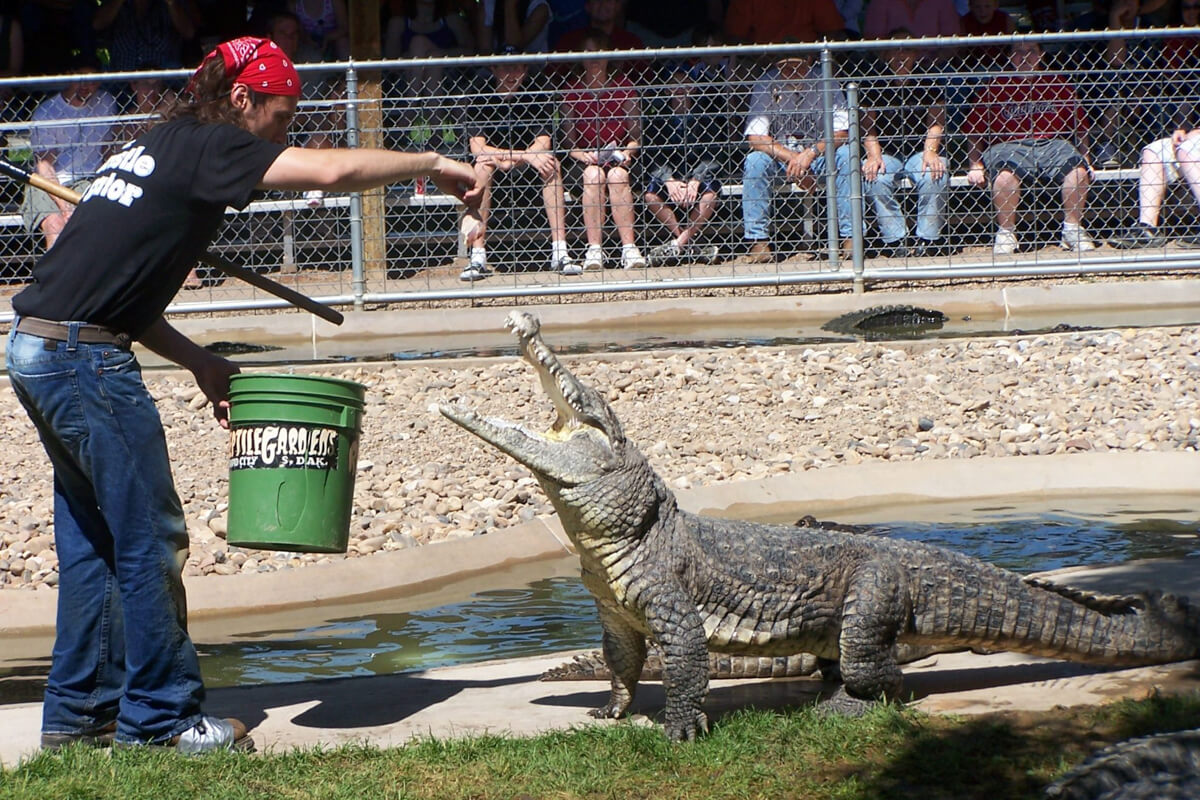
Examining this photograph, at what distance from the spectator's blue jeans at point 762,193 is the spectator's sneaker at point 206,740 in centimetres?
722

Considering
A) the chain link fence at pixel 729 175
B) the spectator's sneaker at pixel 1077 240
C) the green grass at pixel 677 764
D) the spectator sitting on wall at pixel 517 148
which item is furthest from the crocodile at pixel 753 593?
the spectator's sneaker at pixel 1077 240

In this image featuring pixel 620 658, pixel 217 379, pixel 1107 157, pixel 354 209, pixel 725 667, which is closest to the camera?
pixel 620 658

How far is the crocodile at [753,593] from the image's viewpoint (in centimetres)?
377

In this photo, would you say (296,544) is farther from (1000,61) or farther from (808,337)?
(1000,61)

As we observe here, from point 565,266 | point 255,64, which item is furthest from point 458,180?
point 565,266

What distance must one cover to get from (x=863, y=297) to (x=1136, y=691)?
655 cm

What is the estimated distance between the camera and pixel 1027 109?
10414mm

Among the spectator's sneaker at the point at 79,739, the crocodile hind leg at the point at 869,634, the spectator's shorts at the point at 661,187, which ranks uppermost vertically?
the spectator's shorts at the point at 661,187

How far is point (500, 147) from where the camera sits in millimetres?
10203

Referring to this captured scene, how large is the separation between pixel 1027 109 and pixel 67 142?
668 centimetres

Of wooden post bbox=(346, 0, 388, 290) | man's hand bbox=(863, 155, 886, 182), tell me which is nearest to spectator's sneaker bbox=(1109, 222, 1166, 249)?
man's hand bbox=(863, 155, 886, 182)

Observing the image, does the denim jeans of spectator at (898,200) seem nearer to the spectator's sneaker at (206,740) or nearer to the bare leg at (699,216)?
the bare leg at (699,216)

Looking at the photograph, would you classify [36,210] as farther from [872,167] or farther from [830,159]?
[872,167]

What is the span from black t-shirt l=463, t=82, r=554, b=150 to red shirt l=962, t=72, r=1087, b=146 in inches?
121
